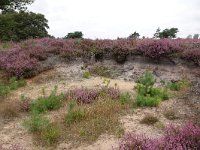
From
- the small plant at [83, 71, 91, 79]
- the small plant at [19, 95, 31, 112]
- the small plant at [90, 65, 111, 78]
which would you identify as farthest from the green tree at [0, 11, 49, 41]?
the small plant at [19, 95, 31, 112]

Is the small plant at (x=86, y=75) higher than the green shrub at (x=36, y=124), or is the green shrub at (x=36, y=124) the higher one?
the small plant at (x=86, y=75)

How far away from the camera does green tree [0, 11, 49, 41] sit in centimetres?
3566

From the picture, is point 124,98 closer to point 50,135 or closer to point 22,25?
point 50,135

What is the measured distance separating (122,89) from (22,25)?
26844 mm

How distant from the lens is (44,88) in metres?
15.5

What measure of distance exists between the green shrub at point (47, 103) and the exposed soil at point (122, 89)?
37 centimetres

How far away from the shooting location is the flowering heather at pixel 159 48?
17.3 m

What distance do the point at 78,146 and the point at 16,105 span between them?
376cm

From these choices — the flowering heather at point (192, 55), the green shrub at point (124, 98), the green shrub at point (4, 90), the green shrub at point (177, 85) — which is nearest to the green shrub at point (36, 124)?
the green shrub at point (124, 98)

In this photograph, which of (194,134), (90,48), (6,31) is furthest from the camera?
(6,31)

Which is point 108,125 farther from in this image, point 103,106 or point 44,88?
point 44,88

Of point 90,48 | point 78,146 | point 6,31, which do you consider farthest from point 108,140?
point 6,31

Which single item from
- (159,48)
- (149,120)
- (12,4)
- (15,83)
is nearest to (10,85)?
(15,83)

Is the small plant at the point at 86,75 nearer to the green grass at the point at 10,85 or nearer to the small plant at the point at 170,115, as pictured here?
the green grass at the point at 10,85
